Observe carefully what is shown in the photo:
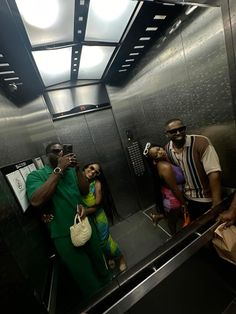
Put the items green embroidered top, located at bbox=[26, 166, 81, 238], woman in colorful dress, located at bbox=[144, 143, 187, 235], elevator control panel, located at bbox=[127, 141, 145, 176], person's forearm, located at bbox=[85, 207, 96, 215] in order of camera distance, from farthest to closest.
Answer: elevator control panel, located at bbox=[127, 141, 145, 176] < person's forearm, located at bbox=[85, 207, 96, 215] < woman in colorful dress, located at bbox=[144, 143, 187, 235] < green embroidered top, located at bbox=[26, 166, 81, 238]

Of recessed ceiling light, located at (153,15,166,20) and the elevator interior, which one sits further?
recessed ceiling light, located at (153,15,166,20)

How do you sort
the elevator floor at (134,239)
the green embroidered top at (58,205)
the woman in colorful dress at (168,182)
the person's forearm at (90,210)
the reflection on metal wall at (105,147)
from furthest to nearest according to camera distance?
the reflection on metal wall at (105,147) → the person's forearm at (90,210) → the woman in colorful dress at (168,182) → the elevator floor at (134,239) → the green embroidered top at (58,205)

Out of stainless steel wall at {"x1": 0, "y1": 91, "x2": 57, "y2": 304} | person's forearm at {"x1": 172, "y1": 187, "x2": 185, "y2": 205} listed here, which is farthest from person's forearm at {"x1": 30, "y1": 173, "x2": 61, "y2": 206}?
person's forearm at {"x1": 172, "y1": 187, "x2": 185, "y2": 205}

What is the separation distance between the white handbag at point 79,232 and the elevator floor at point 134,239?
1.29ft

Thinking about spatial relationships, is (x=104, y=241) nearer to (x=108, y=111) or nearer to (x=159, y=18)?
(x=108, y=111)

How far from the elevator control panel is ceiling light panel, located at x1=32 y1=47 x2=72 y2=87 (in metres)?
1.48

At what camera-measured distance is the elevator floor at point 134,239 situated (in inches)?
53.6

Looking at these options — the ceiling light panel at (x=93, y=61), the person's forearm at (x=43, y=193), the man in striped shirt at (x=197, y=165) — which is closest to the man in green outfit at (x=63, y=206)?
the person's forearm at (x=43, y=193)

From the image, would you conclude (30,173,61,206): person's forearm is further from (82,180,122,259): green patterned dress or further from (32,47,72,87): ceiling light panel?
(32,47,72,87): ceiling light panel

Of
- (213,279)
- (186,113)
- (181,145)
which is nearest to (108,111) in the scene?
(186,113)

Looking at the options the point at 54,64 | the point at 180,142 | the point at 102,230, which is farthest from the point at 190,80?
the point at 102,230

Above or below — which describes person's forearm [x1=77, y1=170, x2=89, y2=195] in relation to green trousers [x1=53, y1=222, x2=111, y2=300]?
above

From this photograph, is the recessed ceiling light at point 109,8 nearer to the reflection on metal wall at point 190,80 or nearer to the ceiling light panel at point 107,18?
the ceiling light panel at point 107,18

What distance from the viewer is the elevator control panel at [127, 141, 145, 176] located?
296 cm
